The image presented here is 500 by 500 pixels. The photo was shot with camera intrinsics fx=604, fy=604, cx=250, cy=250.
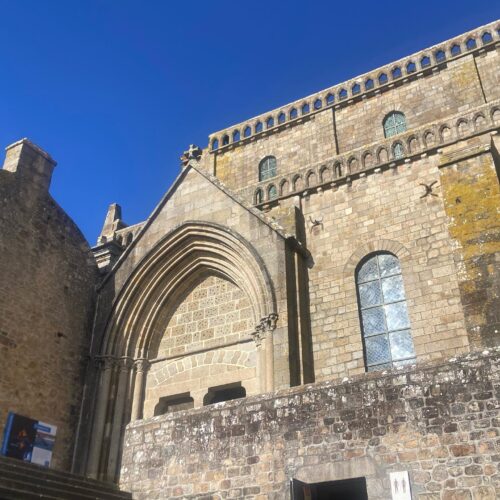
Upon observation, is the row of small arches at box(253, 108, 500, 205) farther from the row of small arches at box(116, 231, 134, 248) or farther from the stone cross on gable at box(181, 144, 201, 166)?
the row of small arches at box(116, 231, 134, 248)

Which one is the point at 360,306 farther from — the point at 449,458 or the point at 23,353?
the point at 23,353

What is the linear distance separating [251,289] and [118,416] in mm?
3611

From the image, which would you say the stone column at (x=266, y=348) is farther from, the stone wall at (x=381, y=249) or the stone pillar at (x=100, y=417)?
the stone pillar at (x=100, y=417)

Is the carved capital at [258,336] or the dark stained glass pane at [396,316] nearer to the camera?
the dark stained glass pane at [396,316]

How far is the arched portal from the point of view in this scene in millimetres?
11273

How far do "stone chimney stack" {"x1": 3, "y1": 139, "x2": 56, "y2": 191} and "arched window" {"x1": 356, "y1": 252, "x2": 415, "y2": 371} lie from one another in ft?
22.7

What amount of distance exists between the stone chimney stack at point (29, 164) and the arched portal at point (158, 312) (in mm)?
2762

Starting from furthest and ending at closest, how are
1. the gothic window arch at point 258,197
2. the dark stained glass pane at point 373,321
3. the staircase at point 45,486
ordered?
the gothic window arch at point 258,197, the dark stained glass pane at point 373,321, the staircase at point 45,486

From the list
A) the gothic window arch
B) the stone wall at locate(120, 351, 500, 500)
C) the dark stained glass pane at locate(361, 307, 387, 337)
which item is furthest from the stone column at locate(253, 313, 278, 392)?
the gothic window arch

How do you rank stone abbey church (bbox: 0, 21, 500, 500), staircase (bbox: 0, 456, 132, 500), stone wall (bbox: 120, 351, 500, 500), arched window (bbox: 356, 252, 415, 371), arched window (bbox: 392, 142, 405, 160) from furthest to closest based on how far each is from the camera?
arched window (bbox: 392, 142, 405, 160)
arched window (bbox: 356, 252, 415, 371)
stone abbey church (bbox: 0, 21, 500, 500)
staircase (bbox: 0, 456, 132, 500)
stone wall (bbox: 120, 351, 500, 500)

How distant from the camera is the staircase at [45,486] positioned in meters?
7.48

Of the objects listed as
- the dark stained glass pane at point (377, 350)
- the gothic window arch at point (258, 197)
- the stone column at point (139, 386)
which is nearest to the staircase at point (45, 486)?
the stone column at point (139, 386)

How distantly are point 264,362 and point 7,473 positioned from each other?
4.63 meters

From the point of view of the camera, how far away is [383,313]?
36.4 feet
